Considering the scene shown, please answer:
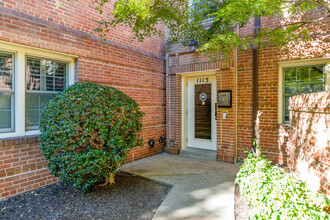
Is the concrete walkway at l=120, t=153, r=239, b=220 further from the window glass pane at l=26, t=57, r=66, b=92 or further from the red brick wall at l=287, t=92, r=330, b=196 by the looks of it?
the window glass pane at l=26, t=57, r=66, b=92

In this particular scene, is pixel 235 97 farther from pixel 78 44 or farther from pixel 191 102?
pixel 78 44

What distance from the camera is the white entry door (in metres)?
5.95

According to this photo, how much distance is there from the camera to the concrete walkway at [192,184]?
292 centimetres

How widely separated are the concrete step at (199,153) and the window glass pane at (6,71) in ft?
14.6

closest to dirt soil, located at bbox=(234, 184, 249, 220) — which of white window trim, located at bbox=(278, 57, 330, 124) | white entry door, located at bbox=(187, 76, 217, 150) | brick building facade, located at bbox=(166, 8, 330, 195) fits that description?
brick building facade, located at bbox=(166, 8, 330, 195)

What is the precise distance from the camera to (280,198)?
84.4 inches

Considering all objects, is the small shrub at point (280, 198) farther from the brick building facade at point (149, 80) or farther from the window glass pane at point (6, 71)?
the window glass pane at point (6, 71)

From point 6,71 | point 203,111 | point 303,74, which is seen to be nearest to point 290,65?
point 303,74

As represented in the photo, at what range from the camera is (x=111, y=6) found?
16.9 ft

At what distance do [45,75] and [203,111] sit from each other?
4.08 meters

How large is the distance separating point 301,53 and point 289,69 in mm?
439

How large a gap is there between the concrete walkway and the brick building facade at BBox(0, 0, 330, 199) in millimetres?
596

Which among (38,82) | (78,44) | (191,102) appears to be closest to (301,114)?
(191,102)

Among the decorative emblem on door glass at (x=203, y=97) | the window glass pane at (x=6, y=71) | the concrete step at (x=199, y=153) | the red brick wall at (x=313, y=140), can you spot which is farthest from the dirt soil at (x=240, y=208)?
the window glass pane at (x=6, y=71)
